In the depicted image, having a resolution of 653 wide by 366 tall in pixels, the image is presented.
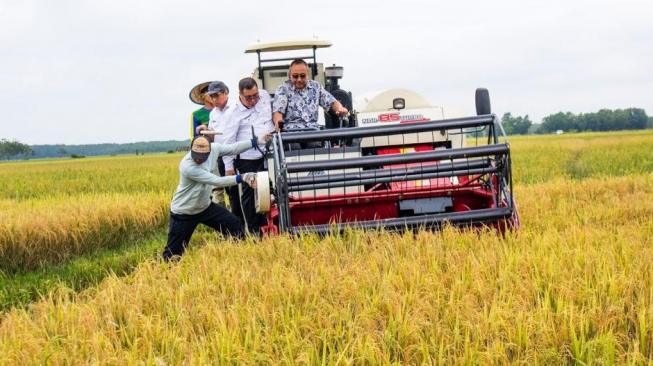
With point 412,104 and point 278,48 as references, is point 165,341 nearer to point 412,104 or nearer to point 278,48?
point 412,104

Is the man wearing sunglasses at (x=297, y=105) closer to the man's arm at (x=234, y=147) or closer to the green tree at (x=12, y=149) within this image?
the man's arm at (x=234, y=147)

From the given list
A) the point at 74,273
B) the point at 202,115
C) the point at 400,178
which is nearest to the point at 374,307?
the point at 400,178

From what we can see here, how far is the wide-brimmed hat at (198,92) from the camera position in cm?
863

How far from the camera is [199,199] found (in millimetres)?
6121

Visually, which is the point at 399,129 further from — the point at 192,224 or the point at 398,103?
the point at 192,224

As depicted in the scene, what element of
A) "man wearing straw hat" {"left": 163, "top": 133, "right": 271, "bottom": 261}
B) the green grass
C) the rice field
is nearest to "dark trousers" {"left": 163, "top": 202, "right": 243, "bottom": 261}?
"man wearing straw hat" {"left": 163, "top": 133, "right": 271, "bottom": 261}

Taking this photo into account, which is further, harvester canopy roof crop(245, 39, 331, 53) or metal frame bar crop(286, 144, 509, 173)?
harvester canopy roof crop(245, 39, 331, 53)

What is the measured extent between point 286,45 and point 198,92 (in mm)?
1373

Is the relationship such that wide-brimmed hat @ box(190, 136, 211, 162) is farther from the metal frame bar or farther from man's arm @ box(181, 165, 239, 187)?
the metal frame bar

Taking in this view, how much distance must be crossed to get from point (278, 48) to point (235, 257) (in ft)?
14.6

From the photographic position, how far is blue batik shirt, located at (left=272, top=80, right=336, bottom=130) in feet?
21.1

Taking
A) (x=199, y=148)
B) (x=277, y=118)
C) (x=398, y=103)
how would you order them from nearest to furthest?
1. (x=199, y=148)
2. (x=277, y=118)
3. (x=398, y=103)

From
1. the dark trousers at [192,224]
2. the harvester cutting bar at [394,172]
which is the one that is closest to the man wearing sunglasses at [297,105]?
the dark trousers at [192,224]

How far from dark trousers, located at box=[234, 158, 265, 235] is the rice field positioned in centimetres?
185
